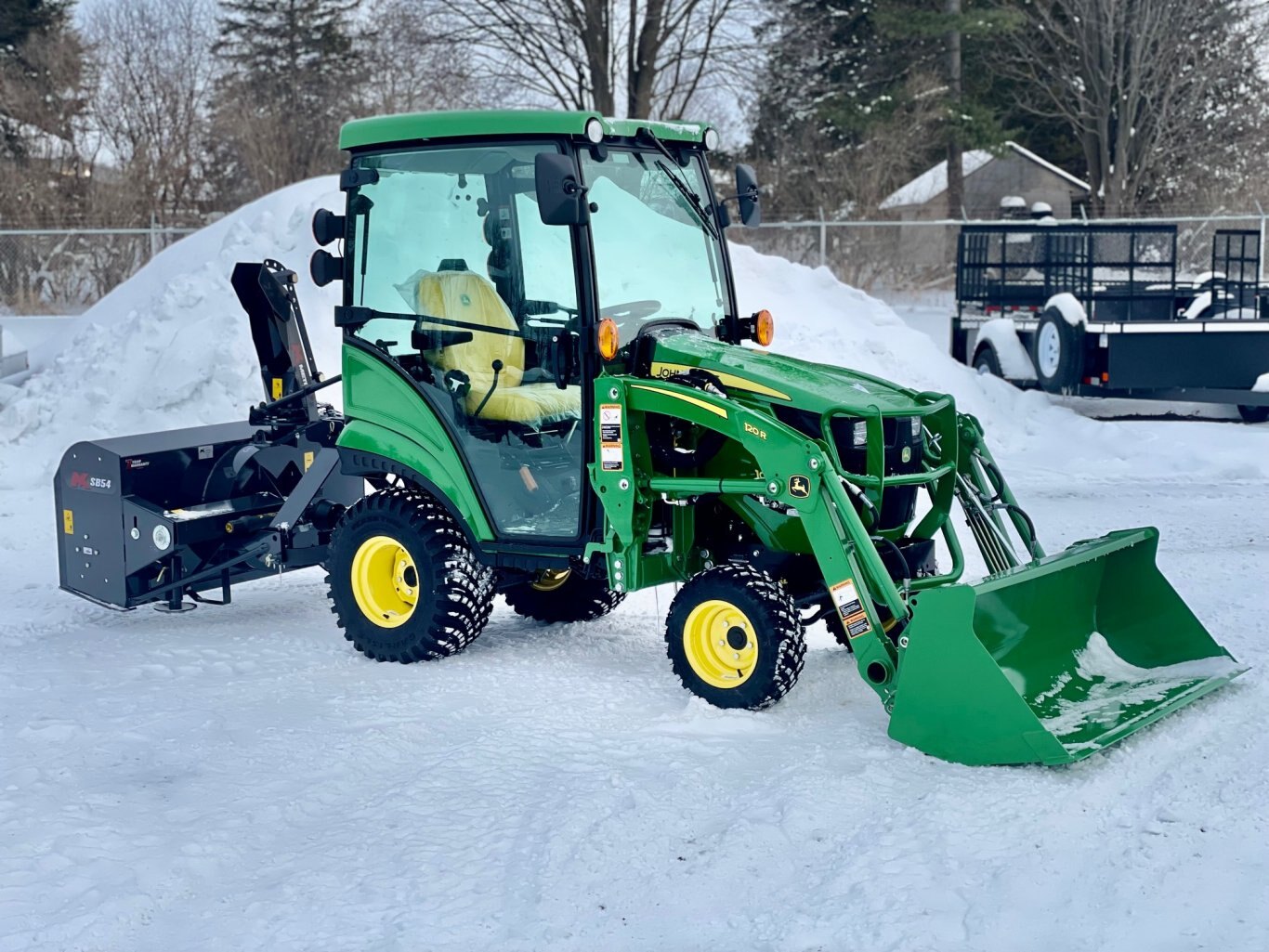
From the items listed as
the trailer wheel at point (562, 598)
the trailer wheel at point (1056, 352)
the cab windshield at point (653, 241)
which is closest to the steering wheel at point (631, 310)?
the cab windshield at point (653, 241)

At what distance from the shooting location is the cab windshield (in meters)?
6.05

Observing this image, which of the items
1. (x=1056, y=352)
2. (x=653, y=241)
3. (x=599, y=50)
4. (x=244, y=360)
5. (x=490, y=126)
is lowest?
(x=1056, y=352)

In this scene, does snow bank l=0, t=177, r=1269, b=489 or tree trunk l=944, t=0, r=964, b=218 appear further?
tree trunk l=944, t=0, r=964, b=218

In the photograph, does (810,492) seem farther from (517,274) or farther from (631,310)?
(517,274)

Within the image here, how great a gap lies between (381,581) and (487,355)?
121cm

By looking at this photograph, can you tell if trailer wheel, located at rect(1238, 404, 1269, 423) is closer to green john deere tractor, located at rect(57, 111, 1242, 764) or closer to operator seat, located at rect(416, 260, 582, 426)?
green john deere tractor, located at rect(57, 111, 1242, 764)

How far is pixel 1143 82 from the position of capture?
34469 mm

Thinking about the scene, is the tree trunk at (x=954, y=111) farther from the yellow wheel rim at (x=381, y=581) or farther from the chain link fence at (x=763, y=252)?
the yellow wheel rim at (x=381, y=581)

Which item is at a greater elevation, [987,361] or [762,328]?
[762,328]

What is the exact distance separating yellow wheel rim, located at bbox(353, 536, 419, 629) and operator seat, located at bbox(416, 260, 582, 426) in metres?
0.81

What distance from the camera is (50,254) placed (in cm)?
2512

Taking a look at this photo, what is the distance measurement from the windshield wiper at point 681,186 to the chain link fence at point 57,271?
66.7 ft

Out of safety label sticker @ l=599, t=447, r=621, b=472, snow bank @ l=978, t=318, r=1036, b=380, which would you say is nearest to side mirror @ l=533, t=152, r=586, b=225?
safety label sticker @ l=599, t=447, r=621, b=472

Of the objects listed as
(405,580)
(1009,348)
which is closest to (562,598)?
(405,580)
